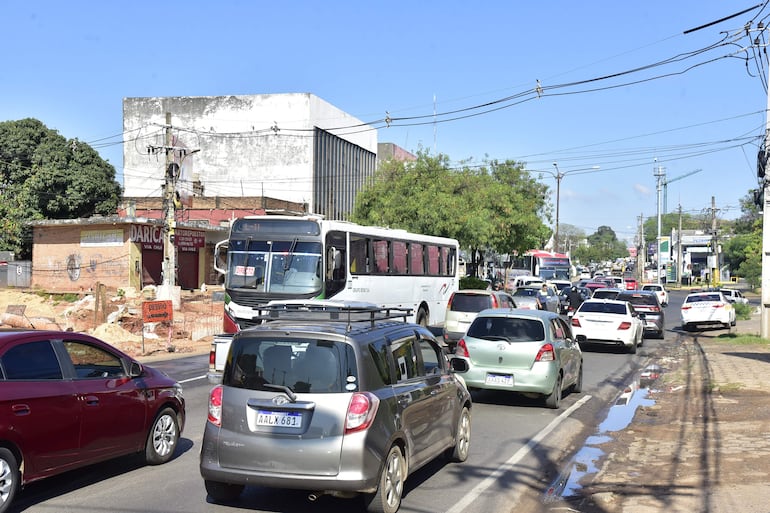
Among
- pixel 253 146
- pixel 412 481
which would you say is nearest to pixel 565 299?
pixel 253 146

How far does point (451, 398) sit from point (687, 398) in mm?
8242

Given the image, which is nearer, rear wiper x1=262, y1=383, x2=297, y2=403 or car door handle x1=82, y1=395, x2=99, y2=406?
rear wiper x1=262, y1=383, x2=297, y2=403

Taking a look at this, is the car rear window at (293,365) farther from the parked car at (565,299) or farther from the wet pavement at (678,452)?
the parked car at (565,299)

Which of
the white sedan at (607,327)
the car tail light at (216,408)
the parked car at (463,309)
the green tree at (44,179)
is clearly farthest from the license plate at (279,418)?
the green tree at (44,179)

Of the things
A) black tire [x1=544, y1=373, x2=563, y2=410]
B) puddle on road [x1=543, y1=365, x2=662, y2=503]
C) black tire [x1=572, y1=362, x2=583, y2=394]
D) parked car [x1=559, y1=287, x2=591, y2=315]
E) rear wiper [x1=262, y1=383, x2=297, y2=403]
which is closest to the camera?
rear wiper [x1=262, y1=383, x2=297, y2=403]

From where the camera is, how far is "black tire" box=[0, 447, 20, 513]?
6586 millimetres

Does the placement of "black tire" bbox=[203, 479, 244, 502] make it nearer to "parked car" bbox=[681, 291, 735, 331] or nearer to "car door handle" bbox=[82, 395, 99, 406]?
"car door handle" bbox=[82, 395, 99, 406]

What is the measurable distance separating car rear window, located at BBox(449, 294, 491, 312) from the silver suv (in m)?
13.9

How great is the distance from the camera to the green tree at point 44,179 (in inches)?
2010

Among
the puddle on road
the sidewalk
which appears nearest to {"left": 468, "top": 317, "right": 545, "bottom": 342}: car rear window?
the puddle on road

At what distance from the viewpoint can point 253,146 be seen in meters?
65.0

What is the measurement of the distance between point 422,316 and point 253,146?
1653 inches

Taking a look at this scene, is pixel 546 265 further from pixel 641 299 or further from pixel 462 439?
pixel 462 439

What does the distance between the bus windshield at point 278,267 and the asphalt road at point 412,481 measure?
5.52 metres
